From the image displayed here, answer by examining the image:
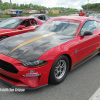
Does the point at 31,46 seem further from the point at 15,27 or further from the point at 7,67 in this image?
Answer: the point at 15,27

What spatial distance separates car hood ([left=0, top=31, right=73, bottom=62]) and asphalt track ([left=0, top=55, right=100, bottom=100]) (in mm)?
741

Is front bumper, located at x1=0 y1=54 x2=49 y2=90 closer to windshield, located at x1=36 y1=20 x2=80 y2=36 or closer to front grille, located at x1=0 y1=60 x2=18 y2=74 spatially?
front grille, located at x1=0 y1=60 x2=18 y2=74

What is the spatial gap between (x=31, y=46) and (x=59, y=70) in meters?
0.87

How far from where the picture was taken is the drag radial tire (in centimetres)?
268

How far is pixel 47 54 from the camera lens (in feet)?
8.48

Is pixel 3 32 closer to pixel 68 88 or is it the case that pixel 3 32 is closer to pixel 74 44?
pixel 74 44

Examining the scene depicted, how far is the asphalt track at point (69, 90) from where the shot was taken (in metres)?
2.52

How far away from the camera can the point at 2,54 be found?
2.69 meters

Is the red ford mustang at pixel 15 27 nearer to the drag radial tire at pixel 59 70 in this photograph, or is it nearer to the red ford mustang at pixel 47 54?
the red ford mustang at pixel 47 54

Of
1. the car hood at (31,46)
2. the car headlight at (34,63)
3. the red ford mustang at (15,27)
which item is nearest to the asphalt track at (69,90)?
the car headlight at (34,63)

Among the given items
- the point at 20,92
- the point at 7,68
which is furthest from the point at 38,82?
the point at 7,68

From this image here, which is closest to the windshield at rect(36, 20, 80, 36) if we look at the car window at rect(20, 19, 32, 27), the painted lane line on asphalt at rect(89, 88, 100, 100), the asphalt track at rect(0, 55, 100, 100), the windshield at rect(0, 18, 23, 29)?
the asphalt track at rect(0, 55, 100, 100)

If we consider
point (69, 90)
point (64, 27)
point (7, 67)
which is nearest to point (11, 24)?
point (64, 27)

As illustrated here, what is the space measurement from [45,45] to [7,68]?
0.95 metres
